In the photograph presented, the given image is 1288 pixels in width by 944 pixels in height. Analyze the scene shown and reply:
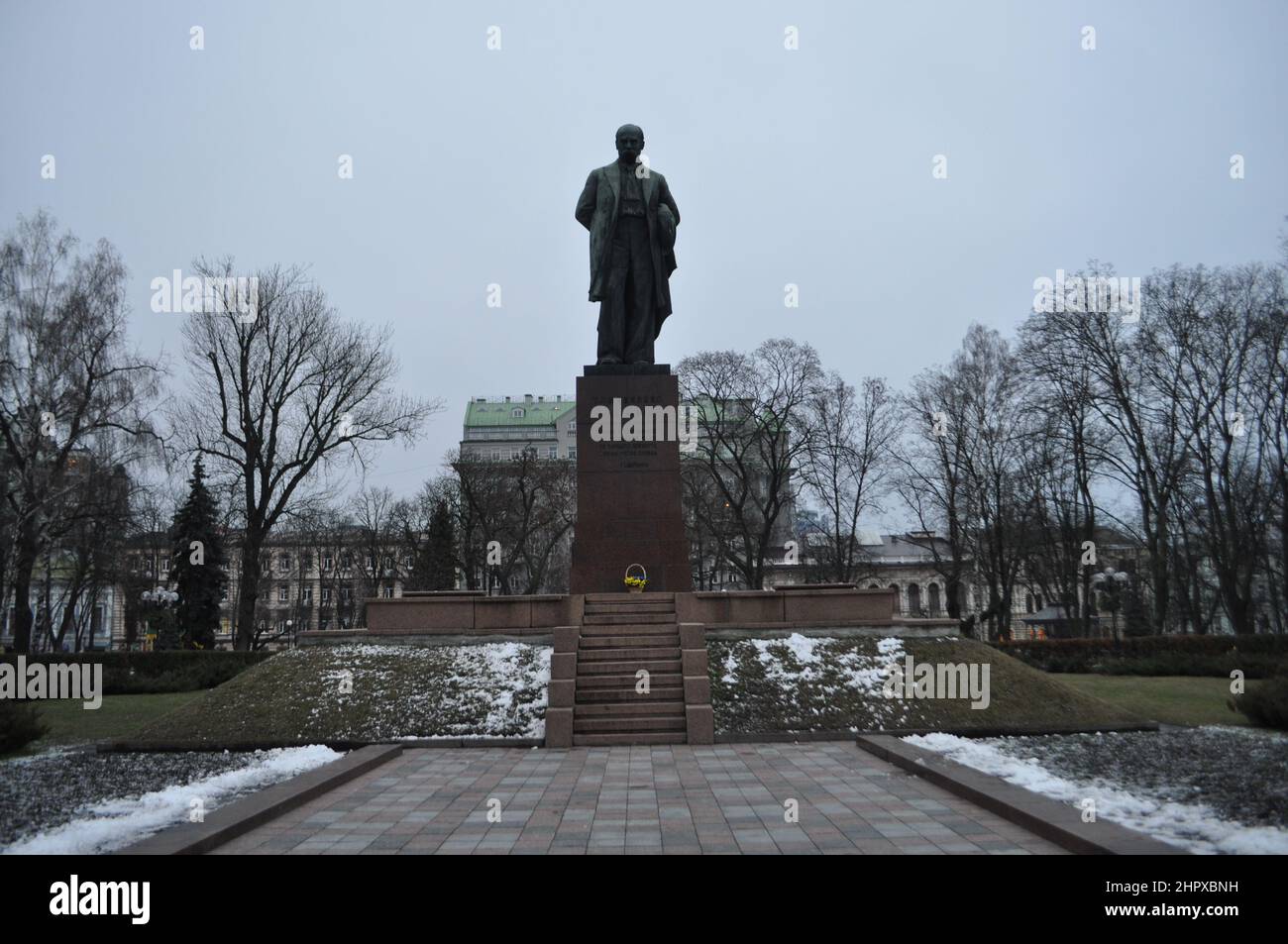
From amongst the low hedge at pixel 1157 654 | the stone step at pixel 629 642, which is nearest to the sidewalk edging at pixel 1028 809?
the stone step at pixel 629 642

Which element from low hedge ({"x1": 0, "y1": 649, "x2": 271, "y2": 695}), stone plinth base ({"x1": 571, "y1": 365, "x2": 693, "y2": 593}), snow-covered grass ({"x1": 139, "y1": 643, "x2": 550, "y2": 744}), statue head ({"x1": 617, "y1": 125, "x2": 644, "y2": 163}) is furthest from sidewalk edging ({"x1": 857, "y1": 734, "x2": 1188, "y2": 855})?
low hedge ({"x1": 0, "y1": 649, "x2": 271, "y2": 695})

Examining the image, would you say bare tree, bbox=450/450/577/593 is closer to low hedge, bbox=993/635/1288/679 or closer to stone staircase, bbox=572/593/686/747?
low hedge, bbox=993/635/1288/679

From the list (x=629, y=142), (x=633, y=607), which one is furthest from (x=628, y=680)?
(x=629, y=142)

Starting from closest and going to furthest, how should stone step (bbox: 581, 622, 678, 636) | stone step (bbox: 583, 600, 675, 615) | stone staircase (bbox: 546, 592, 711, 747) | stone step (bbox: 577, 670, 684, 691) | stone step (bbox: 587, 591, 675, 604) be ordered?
1. stone staircase (bbox: 546, 592, 711, 747)
2. stone step (bbox: 577, 670, 684, 691)
3. stone step (bbox: 581, 622, 678, 636)
4. stone step (bbox: 583, 600, 675, 615)
5. stone step (bbox: 587, 591, 675, 604)

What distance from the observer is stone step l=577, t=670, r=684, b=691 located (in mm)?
14031

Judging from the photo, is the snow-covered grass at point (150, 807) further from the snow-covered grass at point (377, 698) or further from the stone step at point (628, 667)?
the stone step at point (628, 667)

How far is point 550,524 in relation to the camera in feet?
165

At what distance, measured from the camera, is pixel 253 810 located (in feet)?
26.1

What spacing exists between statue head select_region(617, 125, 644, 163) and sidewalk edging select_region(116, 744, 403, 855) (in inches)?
506

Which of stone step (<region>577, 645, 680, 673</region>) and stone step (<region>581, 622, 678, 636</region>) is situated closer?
stone step (<region>577, 645, 680, 673</region>)

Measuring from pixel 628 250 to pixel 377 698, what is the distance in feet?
33.6
